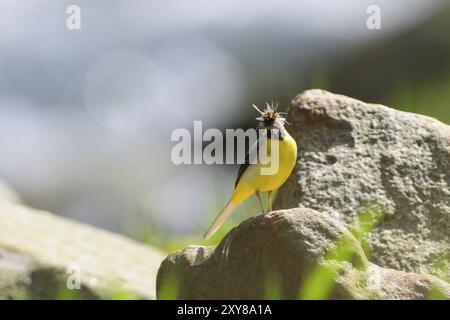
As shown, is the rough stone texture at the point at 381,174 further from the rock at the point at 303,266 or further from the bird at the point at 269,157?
the rock at the point at 303,266

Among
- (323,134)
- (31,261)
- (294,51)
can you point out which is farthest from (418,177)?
(294,51)

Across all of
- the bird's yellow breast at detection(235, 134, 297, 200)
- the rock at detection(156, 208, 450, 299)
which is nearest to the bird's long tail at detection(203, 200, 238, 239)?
the bird's yellow breast at detection(235, 134, 297, 200)

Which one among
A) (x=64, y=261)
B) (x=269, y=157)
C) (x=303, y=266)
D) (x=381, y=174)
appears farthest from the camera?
(x=64, y=261)

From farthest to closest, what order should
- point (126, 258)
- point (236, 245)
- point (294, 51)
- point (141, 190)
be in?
point (294, 51)
point (141, 190)
point (126, 258)
point (236, 245)

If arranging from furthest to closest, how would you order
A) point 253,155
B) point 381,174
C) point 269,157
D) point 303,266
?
1. point 381,174
2. point 253,155
3. point 269,157
4. point 303,266

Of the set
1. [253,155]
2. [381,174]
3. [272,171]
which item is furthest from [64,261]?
[381,174]

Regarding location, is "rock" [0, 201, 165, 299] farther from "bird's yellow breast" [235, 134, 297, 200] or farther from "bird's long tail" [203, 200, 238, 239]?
"bird's yellow breast" [235, 134, 297, 200]

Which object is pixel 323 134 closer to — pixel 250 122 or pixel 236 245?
pixel 236 245

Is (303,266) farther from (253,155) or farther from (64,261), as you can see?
(64,261)
